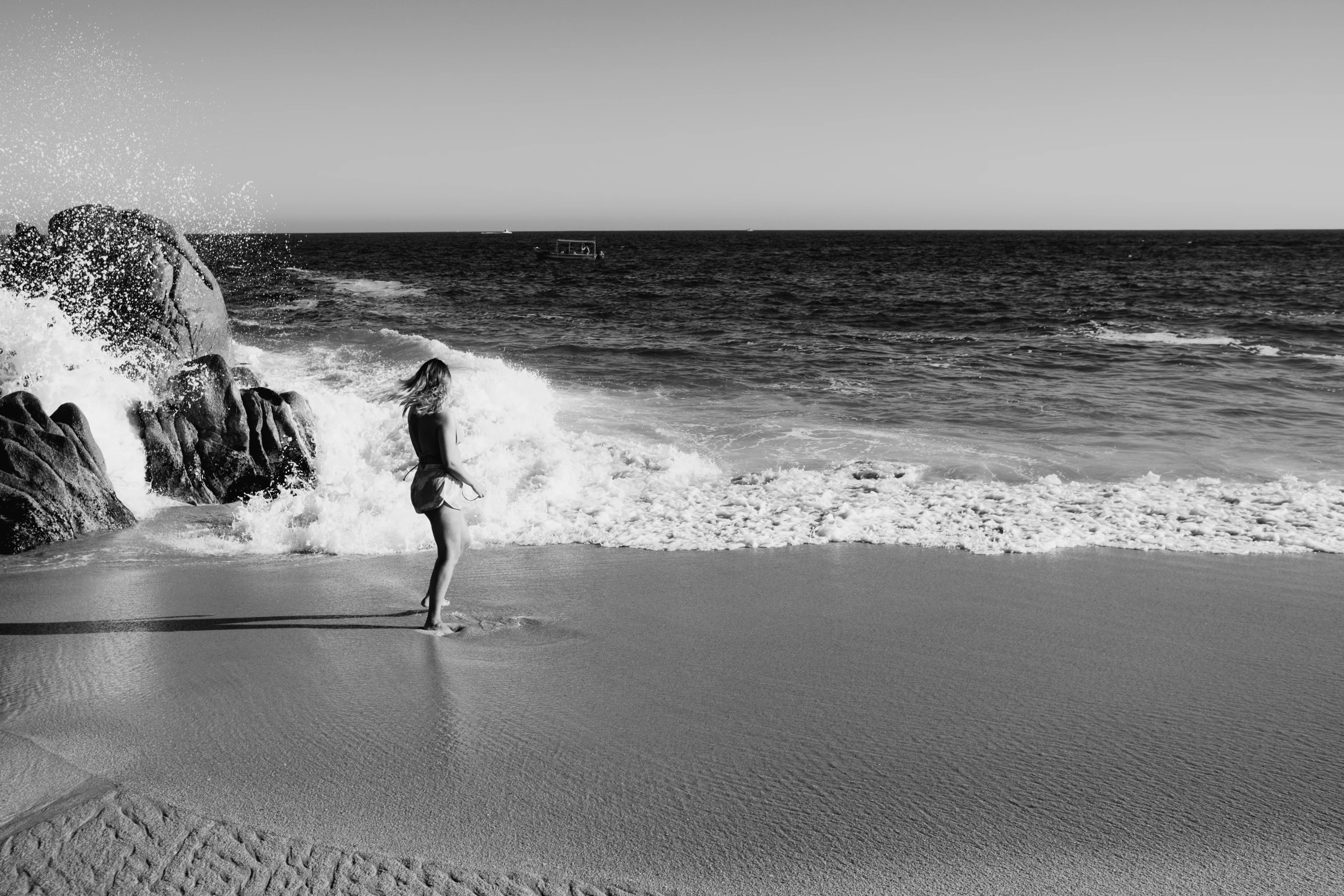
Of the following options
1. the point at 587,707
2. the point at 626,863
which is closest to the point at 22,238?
the point at 587,707

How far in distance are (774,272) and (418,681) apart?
46.3 metres

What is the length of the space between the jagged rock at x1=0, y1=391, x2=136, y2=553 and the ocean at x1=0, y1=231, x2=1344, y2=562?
10.0 inches

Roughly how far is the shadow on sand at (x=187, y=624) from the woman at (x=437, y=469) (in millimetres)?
380

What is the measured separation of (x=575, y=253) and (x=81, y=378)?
58.6 meters

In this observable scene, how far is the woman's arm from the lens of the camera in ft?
16.1

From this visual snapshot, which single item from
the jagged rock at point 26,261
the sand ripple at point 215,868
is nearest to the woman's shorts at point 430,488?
the sand ripple at point 215,868

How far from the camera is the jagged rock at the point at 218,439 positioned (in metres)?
8.36

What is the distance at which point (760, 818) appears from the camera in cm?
324

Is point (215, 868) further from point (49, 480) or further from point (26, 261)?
point (26, 261)

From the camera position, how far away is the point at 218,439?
864cm

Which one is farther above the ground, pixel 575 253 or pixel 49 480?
pixel 575 253

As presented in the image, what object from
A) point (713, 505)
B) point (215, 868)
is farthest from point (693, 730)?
point (713, 505)

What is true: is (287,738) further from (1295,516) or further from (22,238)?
(22,238)

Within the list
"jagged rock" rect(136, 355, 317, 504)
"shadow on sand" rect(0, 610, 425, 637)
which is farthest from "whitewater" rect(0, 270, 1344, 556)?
"shadow on sand" rect(0, 610, 425, 637)
